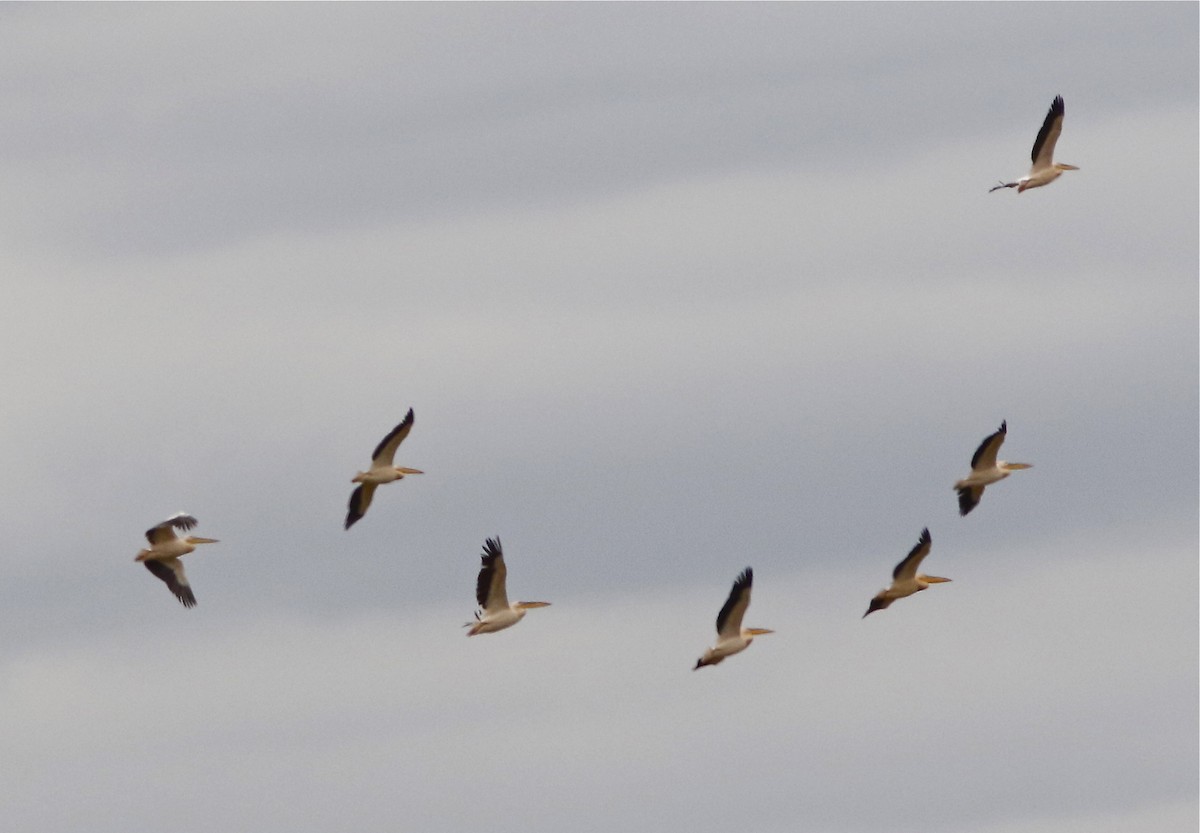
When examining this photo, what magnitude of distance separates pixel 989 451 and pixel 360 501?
14.1 m

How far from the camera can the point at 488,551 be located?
70562mm

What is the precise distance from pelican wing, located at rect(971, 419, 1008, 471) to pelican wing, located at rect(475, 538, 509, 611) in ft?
38.2

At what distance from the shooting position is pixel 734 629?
7188 centimetres

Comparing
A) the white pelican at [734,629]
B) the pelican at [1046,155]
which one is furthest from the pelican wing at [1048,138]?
the white pelican at [734,629]

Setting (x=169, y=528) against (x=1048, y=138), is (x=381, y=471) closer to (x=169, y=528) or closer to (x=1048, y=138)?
(x=169, y=528)

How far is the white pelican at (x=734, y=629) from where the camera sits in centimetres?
6994

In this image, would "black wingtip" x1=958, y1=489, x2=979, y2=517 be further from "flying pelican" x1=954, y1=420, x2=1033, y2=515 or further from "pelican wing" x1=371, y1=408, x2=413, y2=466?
"pelican wing" x1=371, y1=408, x2=413, y2=466

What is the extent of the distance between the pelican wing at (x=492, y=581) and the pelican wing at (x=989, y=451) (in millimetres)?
11651

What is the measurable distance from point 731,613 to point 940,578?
738 centimetres

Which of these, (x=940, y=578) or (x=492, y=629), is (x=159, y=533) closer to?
(x=492, y=629)

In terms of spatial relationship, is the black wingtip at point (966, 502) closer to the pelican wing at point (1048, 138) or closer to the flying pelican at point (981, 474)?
the flying pelican at point (981, 474)

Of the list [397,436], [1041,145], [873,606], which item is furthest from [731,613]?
[1041,145]

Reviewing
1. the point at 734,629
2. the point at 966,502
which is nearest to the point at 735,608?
the point at 734,629


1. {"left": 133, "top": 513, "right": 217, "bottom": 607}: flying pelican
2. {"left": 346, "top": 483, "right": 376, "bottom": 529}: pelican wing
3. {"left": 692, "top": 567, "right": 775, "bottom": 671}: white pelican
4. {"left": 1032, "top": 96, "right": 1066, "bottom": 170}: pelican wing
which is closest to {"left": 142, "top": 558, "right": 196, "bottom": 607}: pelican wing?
{"left": 133, "top": 513, "right": 217, "bottom": 607}: flying pelican
